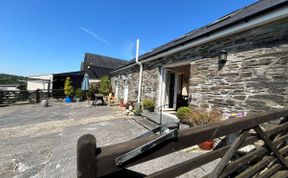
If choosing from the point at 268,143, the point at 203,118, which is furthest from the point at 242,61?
the point at 268,143

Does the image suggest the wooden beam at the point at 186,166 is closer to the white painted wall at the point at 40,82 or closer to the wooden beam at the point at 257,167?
the wooden beam at the point at 257,167

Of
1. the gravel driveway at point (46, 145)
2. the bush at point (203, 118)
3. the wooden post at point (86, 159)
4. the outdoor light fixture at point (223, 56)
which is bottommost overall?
the gravel driveway at point (46, 145)

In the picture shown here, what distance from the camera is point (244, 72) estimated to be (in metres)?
3.31

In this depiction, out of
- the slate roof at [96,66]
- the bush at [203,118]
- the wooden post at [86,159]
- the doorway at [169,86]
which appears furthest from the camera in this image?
the slate roof at [96,66]

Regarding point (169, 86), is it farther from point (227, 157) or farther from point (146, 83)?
point (227, 157)

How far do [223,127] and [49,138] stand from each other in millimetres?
4484

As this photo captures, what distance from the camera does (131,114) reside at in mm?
6949

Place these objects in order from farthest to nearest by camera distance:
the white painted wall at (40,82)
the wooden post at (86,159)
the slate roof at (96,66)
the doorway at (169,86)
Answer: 1. the slate roof at (96,66)
2. the white painted wall at (40,82)
3. the doorway at (169,86)
4. the wooden post at (86,159)

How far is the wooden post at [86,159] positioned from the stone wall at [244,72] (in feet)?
11.5

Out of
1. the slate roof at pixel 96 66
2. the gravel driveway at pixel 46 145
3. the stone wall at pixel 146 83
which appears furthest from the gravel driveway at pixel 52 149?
the slate roof at pixel 96 66

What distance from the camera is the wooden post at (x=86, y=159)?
0.63 metres

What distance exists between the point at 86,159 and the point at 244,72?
149 inches

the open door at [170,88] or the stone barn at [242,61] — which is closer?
the stone barn at [242,61]

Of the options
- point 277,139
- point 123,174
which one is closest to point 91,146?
point 123,174
